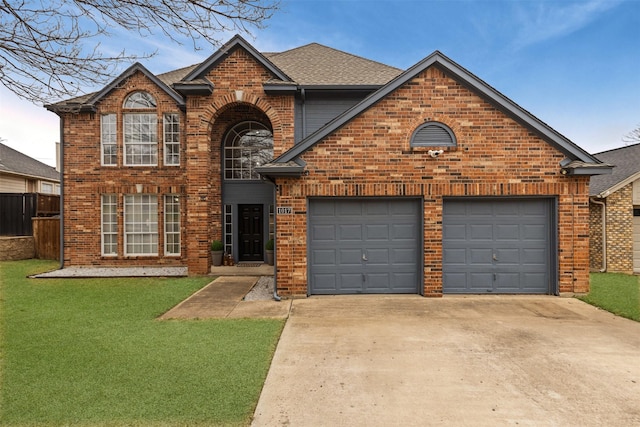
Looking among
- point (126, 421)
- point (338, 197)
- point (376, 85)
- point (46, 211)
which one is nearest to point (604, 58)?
point (376, 85)

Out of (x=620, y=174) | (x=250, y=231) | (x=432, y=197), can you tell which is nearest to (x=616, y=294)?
(x=432, y=197)

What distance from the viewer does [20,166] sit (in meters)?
21.1

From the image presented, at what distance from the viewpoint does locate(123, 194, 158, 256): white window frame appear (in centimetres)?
1259

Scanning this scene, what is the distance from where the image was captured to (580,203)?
26.1 ft

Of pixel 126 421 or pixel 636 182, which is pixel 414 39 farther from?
pixel 126 421

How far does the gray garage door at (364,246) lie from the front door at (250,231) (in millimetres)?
5313

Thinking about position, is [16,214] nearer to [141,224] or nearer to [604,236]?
[141,224]

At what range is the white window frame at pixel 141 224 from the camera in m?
12.6

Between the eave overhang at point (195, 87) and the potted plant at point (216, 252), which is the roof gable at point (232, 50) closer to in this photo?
the eave overhang at point (195, 87)

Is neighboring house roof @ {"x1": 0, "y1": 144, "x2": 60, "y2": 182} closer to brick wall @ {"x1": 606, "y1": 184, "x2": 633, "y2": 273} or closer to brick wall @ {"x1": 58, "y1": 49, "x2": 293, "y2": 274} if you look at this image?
brick wall @ {"x1": 58, "y1": 49, "x2": 293, "y2": 274}

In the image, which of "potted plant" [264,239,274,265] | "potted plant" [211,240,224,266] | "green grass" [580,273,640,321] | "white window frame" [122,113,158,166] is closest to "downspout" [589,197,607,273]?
"green grass" [580,273,640,321]

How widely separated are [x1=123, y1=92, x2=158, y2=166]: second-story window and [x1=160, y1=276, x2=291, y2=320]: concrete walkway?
6.46 metres

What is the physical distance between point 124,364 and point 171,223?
898cm

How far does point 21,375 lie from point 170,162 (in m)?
9.59
